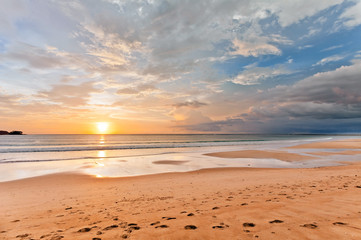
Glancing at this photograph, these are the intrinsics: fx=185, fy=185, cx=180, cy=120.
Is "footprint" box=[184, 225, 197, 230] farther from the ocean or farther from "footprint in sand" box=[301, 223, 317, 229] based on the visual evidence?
the ocean

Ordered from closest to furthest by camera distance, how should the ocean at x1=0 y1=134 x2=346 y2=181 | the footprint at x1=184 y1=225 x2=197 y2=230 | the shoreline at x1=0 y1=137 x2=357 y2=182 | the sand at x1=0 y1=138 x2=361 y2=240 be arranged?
the sand at x1=0 y1=138 x2=361 y2=240, the footprint at x1=184 y1=225 x2=197 y2=230, the shoreline at x1=0 y1=137 x2=357 y2=182, the ocean at x1=0 y1=134 x2=346 y2=181

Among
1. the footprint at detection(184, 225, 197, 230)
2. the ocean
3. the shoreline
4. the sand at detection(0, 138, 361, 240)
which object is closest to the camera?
the sand at detection(0, 138, 361, 240)

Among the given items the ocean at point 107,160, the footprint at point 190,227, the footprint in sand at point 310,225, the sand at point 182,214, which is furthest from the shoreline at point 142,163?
the footprint in sand at point 310,225

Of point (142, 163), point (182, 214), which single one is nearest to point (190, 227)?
point (182, 214)

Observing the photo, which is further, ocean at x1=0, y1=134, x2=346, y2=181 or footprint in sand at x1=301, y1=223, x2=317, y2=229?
ocean at x1=0, y1=134, x2=346, y2=181

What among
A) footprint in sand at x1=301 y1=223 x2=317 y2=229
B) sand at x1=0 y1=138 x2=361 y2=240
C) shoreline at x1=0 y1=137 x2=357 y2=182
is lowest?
shoreline at x1=0 y1=137 x2=357 y2=182

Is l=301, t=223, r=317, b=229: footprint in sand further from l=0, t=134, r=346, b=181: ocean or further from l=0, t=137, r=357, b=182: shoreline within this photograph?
l=0, t=134, r=346, b=181: ocean

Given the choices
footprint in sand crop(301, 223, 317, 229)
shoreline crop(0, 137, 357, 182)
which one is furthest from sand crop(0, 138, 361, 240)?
shoreline crop(0, 137, 357, 182)

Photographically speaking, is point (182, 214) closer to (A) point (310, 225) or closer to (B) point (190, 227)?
(B) point (190, 227)

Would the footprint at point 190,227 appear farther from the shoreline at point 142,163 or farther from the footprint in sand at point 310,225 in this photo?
the shoreline at point 142,163

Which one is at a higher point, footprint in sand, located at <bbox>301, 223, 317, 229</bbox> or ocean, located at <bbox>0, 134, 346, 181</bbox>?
footprint in sand, located at <bbox>301, 223, 317, 229</bbox>

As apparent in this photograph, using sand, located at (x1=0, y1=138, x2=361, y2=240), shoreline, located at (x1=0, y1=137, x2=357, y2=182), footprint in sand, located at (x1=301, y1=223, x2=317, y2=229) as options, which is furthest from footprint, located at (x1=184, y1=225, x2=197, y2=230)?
shoreline, located at (x1=0, y1=137, x2=357, y2=182)

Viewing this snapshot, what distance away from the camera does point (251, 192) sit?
27.7 ft

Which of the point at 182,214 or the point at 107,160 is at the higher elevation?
the point at 182,214
